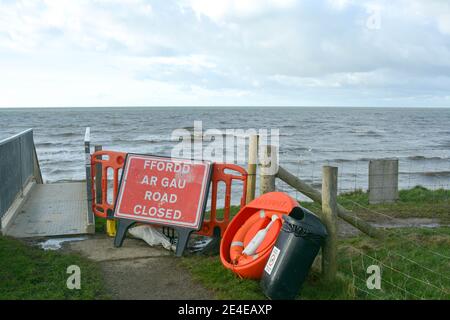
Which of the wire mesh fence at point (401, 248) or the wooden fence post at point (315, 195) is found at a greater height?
the wooden fence post at point (315, 195)

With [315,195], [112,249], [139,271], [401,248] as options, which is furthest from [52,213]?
[401,248]

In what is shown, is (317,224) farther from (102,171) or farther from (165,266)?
(102,171)

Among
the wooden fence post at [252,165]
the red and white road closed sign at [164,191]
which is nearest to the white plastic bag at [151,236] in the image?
the red and white road closed sign at [164,191]

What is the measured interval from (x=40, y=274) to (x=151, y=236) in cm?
184

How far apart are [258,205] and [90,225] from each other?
2.98m

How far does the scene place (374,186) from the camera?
40.1 ft

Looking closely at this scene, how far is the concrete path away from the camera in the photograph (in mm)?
5586

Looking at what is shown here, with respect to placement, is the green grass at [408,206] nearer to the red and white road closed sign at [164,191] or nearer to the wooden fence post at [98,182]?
the red and white road closed sign at [164,191]

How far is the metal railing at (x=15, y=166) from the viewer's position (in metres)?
8.20

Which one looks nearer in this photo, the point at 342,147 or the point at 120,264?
the point at 120,264

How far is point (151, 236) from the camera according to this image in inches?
296

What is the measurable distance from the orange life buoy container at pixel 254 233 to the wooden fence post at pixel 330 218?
37 centimetres
